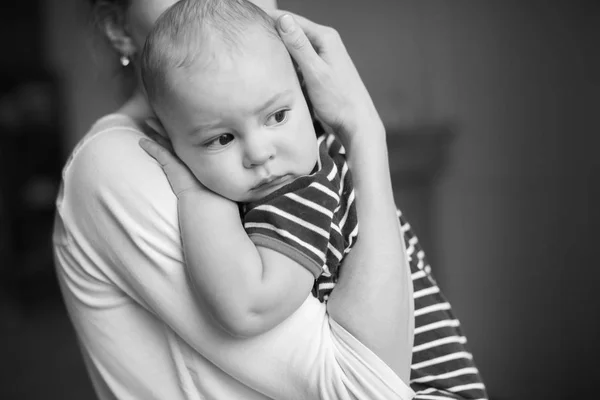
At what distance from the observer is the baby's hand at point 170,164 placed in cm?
88

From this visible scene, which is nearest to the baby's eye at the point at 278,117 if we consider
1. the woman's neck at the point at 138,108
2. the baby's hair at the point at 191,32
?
the baby's hair at the point at 191,32

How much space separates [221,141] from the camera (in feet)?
2.88

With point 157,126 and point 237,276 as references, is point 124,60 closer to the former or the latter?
point 157,126

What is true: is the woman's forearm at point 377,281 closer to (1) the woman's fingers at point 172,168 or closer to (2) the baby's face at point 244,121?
(2) the baby's face at point 244,121

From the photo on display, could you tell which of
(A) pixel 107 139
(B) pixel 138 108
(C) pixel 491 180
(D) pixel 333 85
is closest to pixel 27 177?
(C) pixel 491 180

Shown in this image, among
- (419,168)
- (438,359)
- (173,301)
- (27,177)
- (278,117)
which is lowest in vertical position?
(27,177)

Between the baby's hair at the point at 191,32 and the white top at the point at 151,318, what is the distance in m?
0.13

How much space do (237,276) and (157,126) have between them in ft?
0.98

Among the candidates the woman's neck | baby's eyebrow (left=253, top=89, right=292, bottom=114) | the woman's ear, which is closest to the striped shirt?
baby's eyebrow (left=253, top=89, right=292, bottom=114)

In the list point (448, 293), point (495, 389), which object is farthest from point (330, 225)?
point (448, 293)

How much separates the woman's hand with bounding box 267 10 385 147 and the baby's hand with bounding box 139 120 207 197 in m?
0.21

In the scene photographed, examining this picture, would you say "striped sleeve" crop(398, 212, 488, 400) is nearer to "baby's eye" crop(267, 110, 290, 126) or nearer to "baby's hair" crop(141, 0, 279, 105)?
"baby's eye" crop(267, 110, 290, 126)

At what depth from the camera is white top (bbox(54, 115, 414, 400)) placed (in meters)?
0.83

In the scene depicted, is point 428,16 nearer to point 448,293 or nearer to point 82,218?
point 448,293
